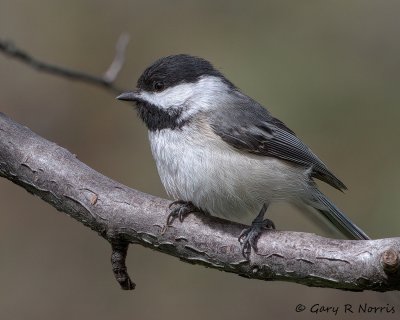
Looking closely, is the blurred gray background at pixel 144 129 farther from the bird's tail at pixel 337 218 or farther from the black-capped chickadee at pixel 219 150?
the black-capped chickadee at pixel 219 150

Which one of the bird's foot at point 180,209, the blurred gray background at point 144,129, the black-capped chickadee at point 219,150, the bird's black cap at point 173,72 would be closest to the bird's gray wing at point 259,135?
the black-capped chickadee at point 219,150

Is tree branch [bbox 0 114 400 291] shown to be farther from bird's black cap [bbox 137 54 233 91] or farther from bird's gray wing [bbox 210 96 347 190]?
bird's black cap [bbox 137 54 233 91]

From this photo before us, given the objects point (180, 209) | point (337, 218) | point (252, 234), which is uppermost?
point (337, 218)

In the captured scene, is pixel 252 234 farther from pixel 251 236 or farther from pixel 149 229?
pixel 149 229

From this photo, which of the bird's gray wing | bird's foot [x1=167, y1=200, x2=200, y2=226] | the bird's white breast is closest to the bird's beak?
the bird's white breast

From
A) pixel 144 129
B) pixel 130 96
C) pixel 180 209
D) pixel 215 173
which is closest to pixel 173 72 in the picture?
pixel 130 96

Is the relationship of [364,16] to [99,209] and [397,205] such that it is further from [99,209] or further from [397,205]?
[99,209]
